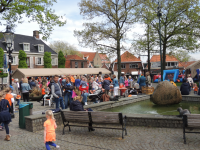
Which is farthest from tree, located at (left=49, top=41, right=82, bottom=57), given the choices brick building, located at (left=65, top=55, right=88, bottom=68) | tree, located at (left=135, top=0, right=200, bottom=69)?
tree, located at (left=135, top=0, right=200, bottom=69)

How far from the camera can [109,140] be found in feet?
18.6

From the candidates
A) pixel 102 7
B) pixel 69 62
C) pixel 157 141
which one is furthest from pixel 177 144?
pixel 69 62

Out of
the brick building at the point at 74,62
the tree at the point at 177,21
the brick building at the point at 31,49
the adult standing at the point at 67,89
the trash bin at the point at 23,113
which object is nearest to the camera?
the trash bin at the point at 23,113

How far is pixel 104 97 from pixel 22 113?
5.28 m

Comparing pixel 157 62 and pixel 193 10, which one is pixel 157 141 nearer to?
pixel 193 10

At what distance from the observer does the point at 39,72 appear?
29.8 metres

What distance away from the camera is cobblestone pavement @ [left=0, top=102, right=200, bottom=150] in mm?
5113

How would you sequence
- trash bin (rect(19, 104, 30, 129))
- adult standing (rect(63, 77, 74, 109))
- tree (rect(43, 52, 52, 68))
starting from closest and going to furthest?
trash bin (rect(19, 104, 30, 129)) → adult standing (rect(63, 77, 74, 109)) → tree (rect(43, 52, 52, 68))

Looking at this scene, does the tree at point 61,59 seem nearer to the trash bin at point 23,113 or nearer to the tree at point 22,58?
the tree at point 22,58

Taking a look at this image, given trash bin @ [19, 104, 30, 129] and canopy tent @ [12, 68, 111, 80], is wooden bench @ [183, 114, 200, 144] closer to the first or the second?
trash bin @ [19, 104, 30, 129]

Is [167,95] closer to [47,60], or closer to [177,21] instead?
[177,21]

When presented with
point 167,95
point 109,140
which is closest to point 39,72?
point 167,95

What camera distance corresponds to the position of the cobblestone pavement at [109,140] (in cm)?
511

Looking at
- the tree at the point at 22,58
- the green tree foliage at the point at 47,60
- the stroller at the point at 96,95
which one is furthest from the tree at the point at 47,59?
the stroller at the point at 96,95
